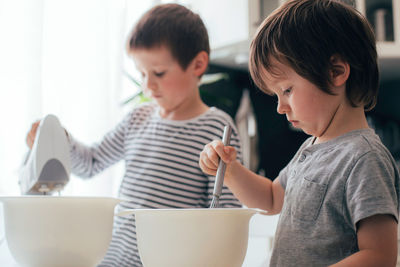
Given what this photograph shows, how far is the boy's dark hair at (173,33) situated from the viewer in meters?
1.09

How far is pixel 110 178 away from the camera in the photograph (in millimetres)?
1710

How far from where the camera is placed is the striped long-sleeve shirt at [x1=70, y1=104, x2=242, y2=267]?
1.04 meters

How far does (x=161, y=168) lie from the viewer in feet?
3.58

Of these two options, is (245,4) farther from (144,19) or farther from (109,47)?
(144,19)

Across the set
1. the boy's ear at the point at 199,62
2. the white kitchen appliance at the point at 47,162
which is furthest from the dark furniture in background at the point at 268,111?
the white kitchen appliance at the point at 47,162

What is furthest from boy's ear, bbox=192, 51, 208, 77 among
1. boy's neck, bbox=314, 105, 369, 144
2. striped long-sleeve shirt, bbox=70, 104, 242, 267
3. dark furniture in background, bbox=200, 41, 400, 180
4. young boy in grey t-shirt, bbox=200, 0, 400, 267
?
dark furniture in background, bbox=200, 41, 400, 180

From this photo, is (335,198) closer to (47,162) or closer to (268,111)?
(47,162)

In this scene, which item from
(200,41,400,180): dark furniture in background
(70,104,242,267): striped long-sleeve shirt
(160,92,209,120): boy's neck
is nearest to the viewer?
(70,104,242,267): striped long-sleeve shirt

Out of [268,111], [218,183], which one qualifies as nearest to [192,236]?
[218,183]

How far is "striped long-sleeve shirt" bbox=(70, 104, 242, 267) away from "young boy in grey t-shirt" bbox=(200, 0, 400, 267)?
30cm

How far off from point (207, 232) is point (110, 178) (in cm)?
118

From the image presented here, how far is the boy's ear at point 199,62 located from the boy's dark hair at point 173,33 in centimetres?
1

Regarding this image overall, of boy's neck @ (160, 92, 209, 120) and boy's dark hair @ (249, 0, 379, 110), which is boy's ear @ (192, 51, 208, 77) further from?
boy's dark hair @ (249, 0, 379, 110)

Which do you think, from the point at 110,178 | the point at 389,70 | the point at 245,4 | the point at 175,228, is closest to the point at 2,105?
the point at 110,178
